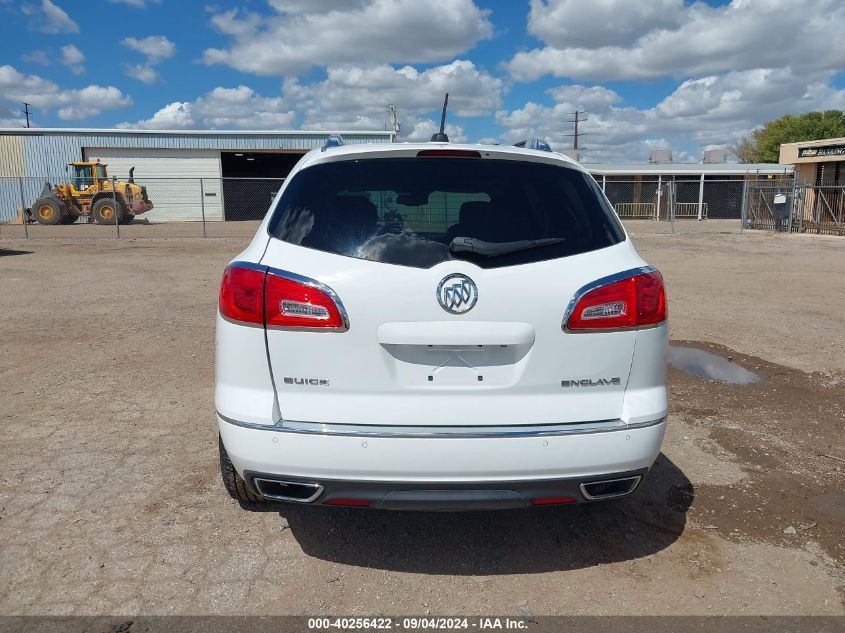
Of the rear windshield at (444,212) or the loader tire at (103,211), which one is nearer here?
the rear windshield at (444,212)

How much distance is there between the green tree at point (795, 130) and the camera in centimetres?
6475

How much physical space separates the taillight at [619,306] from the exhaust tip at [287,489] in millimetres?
1190

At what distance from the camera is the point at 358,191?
2979 millimetres

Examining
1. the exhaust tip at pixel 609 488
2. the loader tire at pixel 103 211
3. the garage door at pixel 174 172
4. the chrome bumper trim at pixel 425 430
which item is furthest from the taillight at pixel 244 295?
the garage door at pixel 174 172

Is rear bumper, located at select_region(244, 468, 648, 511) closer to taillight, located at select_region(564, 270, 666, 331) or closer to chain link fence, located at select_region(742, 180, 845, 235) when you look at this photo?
taillight, located at select_region(564, 270, 666, 331)

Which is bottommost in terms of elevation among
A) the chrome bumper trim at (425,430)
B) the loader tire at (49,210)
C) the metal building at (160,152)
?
the chrome bumper trim at (425,430)

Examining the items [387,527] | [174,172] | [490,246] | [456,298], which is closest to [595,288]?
[490,246]

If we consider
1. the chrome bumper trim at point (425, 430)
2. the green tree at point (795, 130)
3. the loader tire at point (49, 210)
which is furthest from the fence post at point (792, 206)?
the green tree at point (795, 130)

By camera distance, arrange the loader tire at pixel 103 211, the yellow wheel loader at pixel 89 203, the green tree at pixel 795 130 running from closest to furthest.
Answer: the loader tire at pixel 103 211
the yellow wheel loader at pixel 89 203
the green tree at pixel 795 130

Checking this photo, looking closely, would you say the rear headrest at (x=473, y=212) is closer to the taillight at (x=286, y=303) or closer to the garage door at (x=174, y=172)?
the taillight at (x=286, y=303)

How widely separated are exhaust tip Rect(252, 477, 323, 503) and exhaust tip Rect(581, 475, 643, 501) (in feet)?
3.51

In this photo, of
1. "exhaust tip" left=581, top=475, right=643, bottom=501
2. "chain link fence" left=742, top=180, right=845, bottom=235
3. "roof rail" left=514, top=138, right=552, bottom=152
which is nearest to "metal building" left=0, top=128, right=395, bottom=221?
"chain link fence" left=742, top=180, right=845, bottom=235

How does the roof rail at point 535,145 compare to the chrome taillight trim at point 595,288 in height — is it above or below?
above

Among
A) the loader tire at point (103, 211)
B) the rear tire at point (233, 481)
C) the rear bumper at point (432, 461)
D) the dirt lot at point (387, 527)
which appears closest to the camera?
the rear bumper at point (432, 461)
